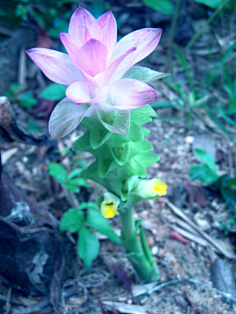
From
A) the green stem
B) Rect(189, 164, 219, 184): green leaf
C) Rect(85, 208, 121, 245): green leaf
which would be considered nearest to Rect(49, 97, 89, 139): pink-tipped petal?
the green stem

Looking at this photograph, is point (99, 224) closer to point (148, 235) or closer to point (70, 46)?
point (148, 235)

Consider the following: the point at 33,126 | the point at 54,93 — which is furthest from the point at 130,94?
the point at 33,126

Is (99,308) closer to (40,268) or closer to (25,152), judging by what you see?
(40,268)

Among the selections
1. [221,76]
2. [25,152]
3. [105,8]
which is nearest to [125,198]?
[25,152]

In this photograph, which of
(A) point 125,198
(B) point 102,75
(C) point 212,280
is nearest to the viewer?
(B) point 102,75

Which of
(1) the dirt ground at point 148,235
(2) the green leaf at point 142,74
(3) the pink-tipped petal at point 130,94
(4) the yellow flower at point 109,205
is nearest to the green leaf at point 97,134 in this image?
(3) the pink-tipped petal at point 130,94

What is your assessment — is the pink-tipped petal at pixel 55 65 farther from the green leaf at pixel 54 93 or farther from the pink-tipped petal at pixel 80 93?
the green leaf at pixel 54 93
